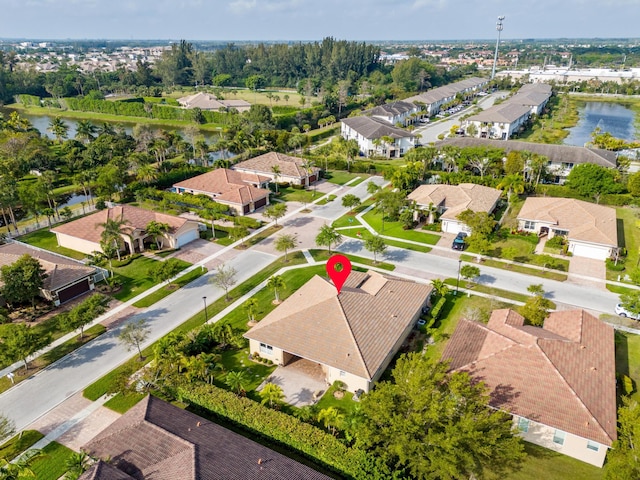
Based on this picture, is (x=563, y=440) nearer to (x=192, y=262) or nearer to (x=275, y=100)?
(x=192, y=262)

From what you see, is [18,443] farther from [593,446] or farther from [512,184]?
[512,184]

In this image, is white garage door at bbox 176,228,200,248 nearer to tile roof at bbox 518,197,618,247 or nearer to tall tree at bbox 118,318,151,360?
tall tree at bbox 118,318,151,360

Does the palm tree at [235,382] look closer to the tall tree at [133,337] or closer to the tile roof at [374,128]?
the tall tree at [133,337]

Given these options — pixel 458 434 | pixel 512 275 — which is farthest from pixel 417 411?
pixel 512 275

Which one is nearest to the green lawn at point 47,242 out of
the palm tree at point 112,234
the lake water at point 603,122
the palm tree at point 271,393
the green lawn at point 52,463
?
the palm tree at point 112,234

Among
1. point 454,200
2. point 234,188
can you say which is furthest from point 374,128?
point 234,188

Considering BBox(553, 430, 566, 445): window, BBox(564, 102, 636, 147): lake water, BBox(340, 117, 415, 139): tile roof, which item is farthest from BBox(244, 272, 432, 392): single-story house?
BBox(564, 102, 636, 147): lake water
